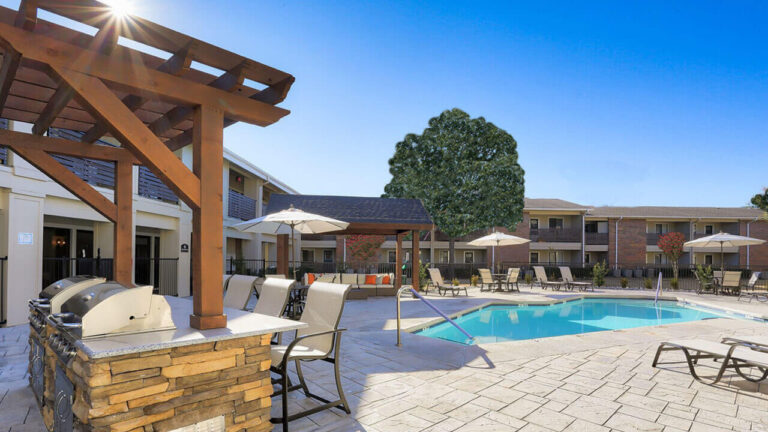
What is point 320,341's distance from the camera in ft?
11.9

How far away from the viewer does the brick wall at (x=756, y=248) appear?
28.9 metres

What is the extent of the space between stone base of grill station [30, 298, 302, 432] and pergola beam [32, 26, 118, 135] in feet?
5.61

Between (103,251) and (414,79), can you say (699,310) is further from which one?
(103,251)

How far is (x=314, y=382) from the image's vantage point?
4230mm

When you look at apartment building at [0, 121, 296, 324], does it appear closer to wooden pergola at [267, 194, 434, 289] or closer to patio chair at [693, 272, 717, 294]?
wooden pergola at [267, 194, 434, 289]

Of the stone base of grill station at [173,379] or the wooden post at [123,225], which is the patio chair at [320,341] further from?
the wooden post at [123,225]

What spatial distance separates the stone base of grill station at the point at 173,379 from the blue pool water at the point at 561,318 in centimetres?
546

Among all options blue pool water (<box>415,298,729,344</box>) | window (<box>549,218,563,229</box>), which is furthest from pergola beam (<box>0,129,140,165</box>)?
window (<box>549,218,563,229</box>)

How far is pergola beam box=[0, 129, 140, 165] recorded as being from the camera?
4207 mm

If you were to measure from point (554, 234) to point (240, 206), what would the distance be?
22.5 m

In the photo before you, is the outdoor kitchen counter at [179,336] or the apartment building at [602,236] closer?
the outdoor kitchen counter at [179,336]

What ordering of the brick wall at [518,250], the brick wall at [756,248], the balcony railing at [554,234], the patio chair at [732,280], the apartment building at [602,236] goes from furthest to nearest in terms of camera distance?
the balcony railing at [554,234] < the brick wall at [756,248] < the apartment building at [602,236] < the brick wall at [518,250] < the patio chair at [732,280]

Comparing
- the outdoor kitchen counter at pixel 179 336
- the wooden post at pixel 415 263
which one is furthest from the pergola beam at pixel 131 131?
the wooden post at pixel 415 263

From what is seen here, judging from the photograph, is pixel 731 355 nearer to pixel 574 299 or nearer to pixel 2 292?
pixel 574 299
